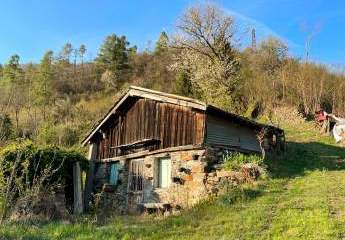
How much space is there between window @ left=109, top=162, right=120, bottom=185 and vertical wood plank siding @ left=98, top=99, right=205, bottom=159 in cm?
48

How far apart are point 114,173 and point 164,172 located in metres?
3.54

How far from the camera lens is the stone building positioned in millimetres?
17688

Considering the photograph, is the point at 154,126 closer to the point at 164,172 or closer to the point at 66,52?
the point at 164,172

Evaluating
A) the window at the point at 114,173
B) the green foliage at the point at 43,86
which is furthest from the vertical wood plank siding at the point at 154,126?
the green foliage at the point at 43,86

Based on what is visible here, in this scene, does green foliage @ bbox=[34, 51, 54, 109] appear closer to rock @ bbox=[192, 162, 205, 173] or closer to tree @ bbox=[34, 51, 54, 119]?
tree @ bbox=[34, 51, 54, 119]

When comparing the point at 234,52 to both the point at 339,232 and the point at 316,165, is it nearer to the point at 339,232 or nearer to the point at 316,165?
the point at 316,165

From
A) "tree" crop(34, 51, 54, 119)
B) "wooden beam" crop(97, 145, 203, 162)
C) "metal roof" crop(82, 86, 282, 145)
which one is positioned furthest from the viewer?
"tree" crop(34, 51, 54, 119)

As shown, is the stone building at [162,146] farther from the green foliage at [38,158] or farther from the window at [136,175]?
the green foliage at [38,158]

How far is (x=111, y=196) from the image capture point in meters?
21.2

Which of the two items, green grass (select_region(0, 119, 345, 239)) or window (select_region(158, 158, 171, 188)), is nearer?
green grass (select_region(0, 119, 345, 239))

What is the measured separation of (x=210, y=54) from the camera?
35750mm

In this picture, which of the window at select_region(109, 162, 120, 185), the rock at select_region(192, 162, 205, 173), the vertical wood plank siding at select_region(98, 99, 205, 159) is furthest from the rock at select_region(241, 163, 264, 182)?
the window at select_region(109, 162, 120, 185)

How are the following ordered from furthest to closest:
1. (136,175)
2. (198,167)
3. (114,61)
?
(114,61)
(136,175)
(198,167)

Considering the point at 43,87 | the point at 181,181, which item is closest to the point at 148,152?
the point at 181,181
